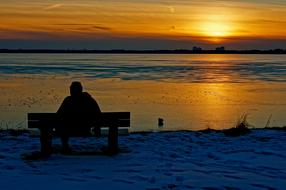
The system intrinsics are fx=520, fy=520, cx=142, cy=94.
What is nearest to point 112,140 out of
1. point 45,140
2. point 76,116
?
point 76,116

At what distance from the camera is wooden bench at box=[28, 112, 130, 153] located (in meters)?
7.44

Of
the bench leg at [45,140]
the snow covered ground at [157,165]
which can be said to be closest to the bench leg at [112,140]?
the snow covered ground at [157,165]

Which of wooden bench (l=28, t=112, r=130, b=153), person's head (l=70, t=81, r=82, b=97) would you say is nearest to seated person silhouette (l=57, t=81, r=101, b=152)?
person's head (l=70, t=81, r=82, b=97)

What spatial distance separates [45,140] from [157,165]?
1702 mm

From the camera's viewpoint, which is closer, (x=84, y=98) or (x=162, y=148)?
(x=84, y=98)

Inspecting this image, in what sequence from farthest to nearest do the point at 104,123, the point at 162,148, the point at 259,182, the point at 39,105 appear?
1. the point at 39,105
2. the point at 162,148
3. the point at 104,123
4. the point at 259,182

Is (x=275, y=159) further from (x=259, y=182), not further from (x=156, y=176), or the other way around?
(x=156, y=176)

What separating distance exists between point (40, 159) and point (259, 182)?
3.03 meters

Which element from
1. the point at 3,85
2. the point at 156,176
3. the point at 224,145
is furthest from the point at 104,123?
the point at 3,85

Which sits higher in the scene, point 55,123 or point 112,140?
point 55,123

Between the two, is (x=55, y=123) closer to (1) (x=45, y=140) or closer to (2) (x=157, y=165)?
(1) (x=45, y=140)

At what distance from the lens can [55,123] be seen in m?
7.47

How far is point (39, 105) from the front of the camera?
73.0 feet

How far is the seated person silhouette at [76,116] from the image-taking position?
7.53 metres
